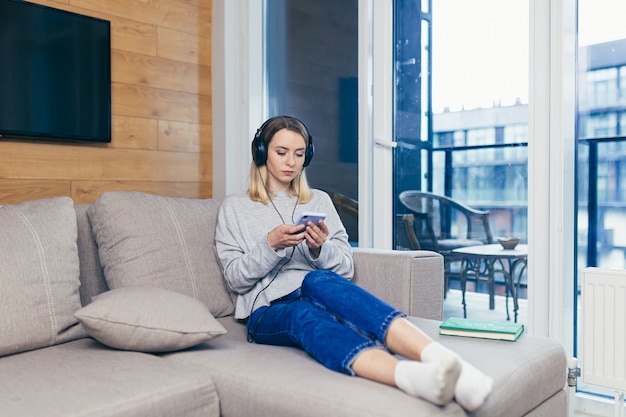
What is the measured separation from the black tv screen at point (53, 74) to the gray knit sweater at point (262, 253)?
84 cm


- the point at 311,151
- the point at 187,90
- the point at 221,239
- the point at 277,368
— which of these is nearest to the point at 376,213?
the point at 311,151

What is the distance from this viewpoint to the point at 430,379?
4.12ft

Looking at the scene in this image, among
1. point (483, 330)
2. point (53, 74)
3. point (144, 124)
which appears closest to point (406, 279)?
point (483, 330)

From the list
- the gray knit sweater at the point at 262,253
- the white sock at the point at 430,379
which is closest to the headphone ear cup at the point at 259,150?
Answer: the gray knit sweater at the point at 262,253

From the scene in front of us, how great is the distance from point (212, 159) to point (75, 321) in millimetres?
1538

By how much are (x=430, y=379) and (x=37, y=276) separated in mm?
1098

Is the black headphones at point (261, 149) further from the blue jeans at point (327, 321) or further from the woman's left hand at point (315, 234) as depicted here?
the blue jeans at point (327, 321)

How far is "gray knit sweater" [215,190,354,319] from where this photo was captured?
1.95 m

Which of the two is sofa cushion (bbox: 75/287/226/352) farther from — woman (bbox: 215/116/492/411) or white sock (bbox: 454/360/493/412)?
white sock (bbox: 454/360/493/412)

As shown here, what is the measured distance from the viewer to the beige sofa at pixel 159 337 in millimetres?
1352

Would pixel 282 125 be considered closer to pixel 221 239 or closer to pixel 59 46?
pixel 221 239

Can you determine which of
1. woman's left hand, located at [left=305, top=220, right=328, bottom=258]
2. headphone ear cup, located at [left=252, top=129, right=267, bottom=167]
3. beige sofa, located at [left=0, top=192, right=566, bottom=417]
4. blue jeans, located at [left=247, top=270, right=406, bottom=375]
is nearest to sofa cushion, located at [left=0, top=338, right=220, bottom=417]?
beige sofa, located at [left=0, top=192, right=566, bottom=417]

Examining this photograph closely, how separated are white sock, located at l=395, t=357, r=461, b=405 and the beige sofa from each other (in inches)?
1.0

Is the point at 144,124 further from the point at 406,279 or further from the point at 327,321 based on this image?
the point at 327,321
